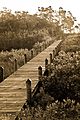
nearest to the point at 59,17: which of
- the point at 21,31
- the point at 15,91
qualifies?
the point at 21,31

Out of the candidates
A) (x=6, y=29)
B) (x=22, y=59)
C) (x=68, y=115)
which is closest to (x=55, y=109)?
(x=68, y=115)

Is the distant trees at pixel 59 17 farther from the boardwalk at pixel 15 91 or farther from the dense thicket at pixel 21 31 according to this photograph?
the boardwalk at pixel 15 91

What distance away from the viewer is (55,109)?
11.8 m

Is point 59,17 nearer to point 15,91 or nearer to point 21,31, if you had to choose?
A: point 21,31

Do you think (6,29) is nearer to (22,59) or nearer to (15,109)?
(22,59)

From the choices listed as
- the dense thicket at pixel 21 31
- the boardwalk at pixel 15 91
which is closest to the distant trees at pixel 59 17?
the dense thicket at pixel 21 31

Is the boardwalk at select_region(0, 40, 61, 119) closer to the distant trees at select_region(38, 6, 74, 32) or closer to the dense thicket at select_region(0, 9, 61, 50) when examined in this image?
the dense thicket at select_region(0, 9, 61, 50)

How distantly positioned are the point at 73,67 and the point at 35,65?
5.44m

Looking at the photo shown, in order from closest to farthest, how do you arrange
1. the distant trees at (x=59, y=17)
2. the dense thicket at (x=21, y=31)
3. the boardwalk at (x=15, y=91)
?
the boardwalk at (x=15, y=91) → the dense thicket at (x=21, y=31) → the distant trees at (x=59, y=17)

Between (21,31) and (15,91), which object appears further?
(21,31)

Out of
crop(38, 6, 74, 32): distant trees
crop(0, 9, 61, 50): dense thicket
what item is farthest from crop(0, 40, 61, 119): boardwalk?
crop(38, 6, 74, 32): distant trees

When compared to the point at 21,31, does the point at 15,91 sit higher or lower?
lower

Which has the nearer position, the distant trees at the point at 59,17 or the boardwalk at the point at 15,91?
the boardwalk at the point at 15,91

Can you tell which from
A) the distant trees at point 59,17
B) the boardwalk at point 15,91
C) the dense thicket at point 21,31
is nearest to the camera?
the boardwalk at point 15,91
